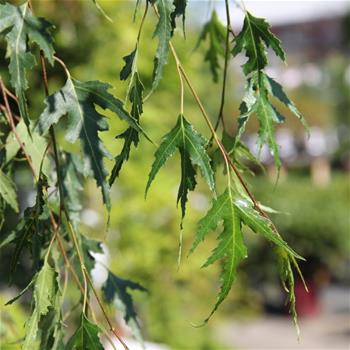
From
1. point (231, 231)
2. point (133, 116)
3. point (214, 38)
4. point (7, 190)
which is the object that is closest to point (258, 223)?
point (231, 231)

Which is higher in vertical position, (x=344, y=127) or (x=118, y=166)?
(x=118, y=166)

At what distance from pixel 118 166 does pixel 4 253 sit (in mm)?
3576

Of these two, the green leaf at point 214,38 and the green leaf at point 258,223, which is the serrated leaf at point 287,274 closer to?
the green leaf at point 258,223

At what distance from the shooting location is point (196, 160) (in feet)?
2.02

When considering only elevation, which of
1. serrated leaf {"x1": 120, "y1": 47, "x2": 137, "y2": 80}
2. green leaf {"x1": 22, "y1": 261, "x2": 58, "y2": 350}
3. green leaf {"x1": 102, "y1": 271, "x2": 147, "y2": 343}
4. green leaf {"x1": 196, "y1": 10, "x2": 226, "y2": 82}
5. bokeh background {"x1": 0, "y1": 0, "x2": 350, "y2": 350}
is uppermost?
serrated leaf {"x1": 120, "y1": 47, "x2": 137, "y2": 80}

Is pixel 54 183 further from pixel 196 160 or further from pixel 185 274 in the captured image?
pixel 185 274

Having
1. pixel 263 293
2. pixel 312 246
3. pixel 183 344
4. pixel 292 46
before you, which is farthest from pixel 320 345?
pixel 292 46

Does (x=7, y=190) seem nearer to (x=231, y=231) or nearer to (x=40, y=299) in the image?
(x=40, y=299)

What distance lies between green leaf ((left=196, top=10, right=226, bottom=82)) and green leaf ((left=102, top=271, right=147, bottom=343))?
0.91 ft

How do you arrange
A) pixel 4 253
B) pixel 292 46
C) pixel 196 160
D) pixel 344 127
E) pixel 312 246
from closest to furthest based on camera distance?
pixel 196 160
pixel 4 253
pixel 312 246
pixel 344 127
pixel 292 46

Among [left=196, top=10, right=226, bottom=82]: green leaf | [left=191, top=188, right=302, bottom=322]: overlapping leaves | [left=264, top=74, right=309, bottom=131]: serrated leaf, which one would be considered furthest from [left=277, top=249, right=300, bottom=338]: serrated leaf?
[left=196, top=10, right=226, bottom=82]: green leaf

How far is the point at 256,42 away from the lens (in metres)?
0.66

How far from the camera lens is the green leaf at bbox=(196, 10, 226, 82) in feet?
3.02

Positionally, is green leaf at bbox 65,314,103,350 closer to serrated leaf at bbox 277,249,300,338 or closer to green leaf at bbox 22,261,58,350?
green leaf at bbox 22,261,58,350
